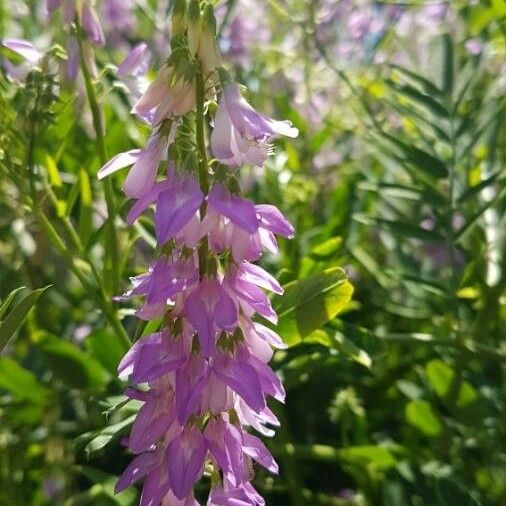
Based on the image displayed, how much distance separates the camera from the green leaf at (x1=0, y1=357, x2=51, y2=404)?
1.11 metres

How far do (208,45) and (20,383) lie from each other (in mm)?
591

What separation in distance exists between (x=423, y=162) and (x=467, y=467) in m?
0.37

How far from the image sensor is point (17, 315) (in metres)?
0.69

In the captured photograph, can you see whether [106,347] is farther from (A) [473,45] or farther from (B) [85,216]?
(A) [473,45]

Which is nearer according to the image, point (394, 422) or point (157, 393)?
point (157, 393)

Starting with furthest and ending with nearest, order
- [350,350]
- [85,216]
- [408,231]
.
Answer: [408,231]
[85,216]
[350,350]

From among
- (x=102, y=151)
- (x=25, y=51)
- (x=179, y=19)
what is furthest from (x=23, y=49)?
(x=179, y=19)

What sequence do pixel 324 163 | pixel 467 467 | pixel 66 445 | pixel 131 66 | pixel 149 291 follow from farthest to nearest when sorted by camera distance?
1. pixel 324 163
2. pixel 66 445
3. pixel 467 467
4. pixel 131 66
5. pixel 149 291

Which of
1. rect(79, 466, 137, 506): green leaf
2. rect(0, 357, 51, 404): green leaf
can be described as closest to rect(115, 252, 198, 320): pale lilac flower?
rect(79, 466, 137, 506): green leaf

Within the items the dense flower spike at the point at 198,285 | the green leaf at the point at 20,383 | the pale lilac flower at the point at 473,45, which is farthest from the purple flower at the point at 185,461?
the pale lilac flower at the point at 473,45

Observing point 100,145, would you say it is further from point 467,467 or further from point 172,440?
point 467,467

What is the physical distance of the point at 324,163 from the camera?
176 cm

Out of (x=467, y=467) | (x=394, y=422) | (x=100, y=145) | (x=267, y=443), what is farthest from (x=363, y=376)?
(x=100, y=145)

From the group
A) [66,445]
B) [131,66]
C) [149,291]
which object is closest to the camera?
[149,291]
